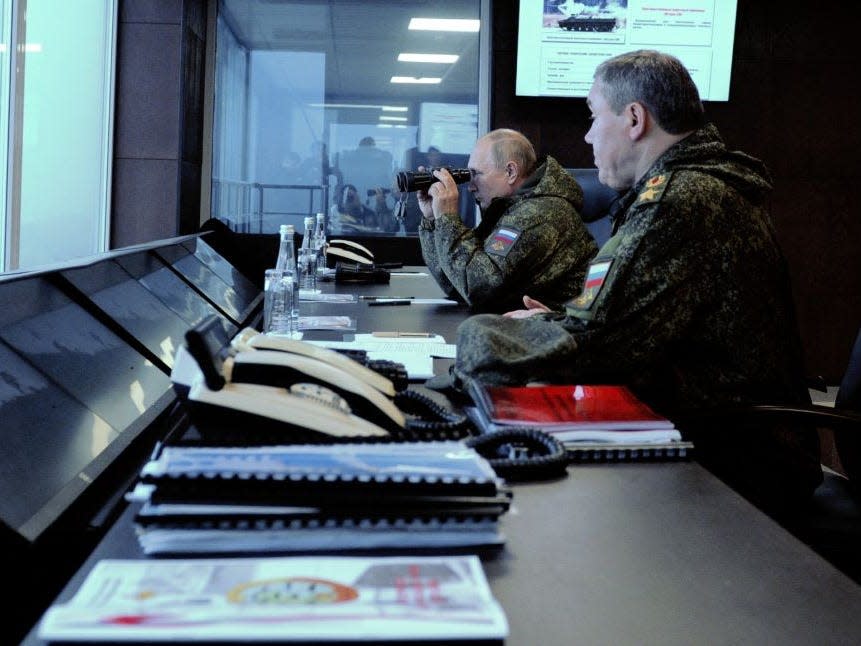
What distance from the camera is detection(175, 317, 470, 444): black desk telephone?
0.90 meters

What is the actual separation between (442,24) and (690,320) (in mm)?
4608

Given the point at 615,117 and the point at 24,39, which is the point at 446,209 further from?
the point at 24,39

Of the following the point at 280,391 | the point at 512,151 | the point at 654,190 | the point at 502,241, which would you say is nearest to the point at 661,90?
the point at 654,190

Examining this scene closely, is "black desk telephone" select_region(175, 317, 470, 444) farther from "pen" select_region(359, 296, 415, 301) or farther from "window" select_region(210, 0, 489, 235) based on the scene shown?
"window" select_region(210, 0, 489, 235)

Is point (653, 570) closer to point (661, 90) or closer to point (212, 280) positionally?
point (661, 90)

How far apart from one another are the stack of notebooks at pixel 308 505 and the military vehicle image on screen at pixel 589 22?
197 inches

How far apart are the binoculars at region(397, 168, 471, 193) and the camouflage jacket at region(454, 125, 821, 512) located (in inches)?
66.3

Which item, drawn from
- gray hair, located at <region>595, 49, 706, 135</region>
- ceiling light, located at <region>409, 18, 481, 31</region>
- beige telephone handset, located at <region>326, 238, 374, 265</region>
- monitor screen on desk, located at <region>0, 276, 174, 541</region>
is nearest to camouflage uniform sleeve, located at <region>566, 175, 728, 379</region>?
gray hair, located at <region>595, 49, 706, 135</region>

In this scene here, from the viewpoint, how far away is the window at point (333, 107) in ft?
19.2

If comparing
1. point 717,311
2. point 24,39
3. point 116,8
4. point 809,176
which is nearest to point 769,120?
point 809,176

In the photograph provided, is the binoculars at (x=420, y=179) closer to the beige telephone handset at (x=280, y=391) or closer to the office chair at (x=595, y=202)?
the office chair at (x=595, y=202)

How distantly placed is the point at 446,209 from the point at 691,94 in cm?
151

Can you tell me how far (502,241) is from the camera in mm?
3064

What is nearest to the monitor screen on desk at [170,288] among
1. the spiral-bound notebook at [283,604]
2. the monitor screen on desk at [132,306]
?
the monitor screen on desk at [132,306]
